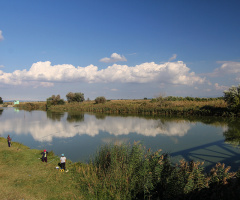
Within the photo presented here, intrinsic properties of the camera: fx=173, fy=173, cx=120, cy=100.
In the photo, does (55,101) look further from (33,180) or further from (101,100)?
(33,180)

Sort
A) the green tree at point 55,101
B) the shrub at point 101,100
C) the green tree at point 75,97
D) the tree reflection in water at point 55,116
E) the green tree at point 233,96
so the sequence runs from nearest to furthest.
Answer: the green tree at point 233,96 → the tree reflection in water at point 55,116 → the shrub at point 101,100 → the green tree at point 55,101 → the green tree at point 75,97

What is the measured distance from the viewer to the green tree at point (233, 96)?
32.0m

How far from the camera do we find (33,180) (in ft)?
29.7

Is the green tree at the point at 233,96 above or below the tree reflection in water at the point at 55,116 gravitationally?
above

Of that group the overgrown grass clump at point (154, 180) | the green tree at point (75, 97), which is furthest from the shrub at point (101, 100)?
the overgrown grass clump at point (154, 180)

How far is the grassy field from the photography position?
25.2ft

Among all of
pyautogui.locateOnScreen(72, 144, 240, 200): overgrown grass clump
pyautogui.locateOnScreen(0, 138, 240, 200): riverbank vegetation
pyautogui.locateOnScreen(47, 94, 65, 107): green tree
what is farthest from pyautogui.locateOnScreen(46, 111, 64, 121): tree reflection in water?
pyautogui.locateOnScreen(72, 144, 240, 200): overgrown grass clump

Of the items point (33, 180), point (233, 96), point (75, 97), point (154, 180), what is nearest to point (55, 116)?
point (33, 180)

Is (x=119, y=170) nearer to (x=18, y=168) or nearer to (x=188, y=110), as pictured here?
(x=18, y=168)

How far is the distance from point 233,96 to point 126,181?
33.3 m

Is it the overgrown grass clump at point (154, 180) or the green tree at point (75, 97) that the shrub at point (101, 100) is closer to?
the green tree at point (75, 97)

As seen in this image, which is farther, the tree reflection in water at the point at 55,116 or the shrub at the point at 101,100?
the shrub at the point at 101,100

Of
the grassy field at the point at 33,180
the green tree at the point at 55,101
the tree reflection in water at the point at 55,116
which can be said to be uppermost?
the green tree at the point at 55,101

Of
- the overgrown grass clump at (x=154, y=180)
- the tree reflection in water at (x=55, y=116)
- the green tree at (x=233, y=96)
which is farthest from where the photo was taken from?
the tree reflection in water at (x=55, y=116)
